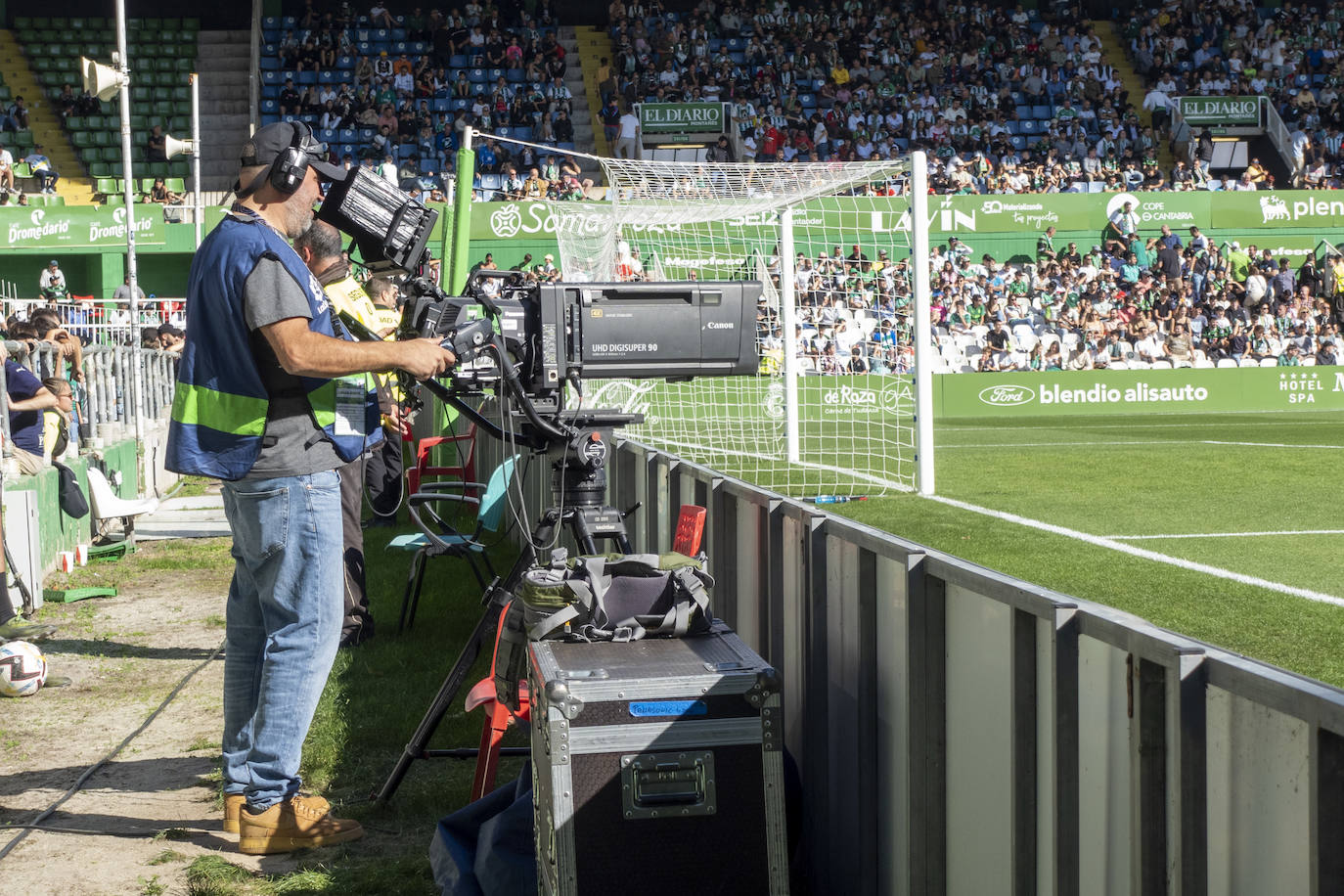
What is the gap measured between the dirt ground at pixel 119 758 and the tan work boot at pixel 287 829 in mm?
43

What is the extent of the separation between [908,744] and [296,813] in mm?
2046

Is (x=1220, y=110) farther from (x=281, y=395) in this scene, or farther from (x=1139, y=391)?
(x=281, y=395)

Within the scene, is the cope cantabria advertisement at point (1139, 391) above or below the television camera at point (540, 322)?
below

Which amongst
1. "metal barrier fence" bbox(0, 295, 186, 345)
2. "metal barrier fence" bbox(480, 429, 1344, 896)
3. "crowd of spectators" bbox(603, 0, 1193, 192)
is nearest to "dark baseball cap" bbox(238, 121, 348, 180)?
"metal barrier fence" bbox(480, 429, 1344, 896)

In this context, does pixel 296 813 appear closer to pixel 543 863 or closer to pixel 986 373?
pixel 543 863

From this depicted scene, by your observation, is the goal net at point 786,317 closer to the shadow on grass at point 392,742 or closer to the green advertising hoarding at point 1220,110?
the shadow on grass at point 392,742

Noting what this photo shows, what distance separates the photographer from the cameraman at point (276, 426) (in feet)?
12.0

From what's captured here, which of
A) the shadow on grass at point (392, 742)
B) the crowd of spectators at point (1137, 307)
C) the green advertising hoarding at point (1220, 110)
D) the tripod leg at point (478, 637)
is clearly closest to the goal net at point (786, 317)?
the crowd of spectators at point (1137, 307)

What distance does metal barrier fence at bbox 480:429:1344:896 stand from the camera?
1.72 meters

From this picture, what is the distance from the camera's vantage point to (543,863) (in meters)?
2.86

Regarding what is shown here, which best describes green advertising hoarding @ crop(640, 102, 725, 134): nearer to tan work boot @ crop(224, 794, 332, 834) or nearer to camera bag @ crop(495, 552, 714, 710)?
tan work boot @ crop(224, 794, 332, 834)

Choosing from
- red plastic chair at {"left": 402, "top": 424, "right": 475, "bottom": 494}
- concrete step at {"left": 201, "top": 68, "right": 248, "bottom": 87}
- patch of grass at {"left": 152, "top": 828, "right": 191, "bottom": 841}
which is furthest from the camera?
concrete step at {"left": 201, "top": 68, "right": 248, "bottom": 87}

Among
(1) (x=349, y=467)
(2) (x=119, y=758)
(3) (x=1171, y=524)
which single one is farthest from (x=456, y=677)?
(3) (x=1171, y=524)

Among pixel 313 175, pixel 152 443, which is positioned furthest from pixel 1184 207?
pixel 313 175
